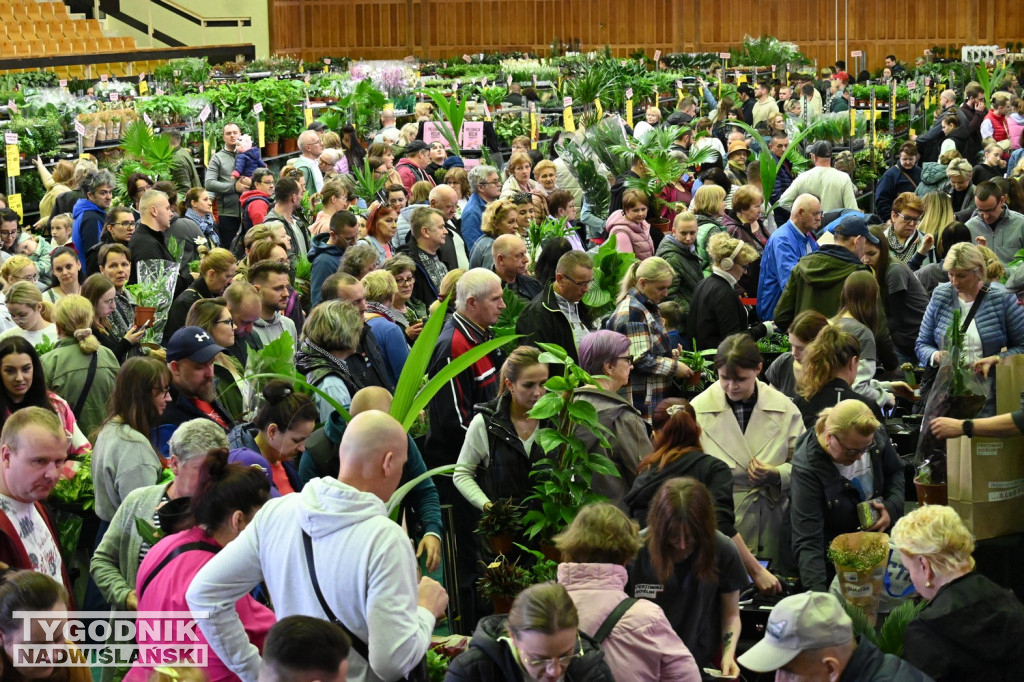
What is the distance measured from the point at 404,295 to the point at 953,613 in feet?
10.8

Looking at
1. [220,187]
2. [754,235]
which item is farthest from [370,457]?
[220,187]

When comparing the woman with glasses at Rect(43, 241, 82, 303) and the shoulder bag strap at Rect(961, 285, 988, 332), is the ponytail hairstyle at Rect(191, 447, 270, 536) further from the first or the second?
the shoulder bag strap at Rect(961, 285, 988, 332)

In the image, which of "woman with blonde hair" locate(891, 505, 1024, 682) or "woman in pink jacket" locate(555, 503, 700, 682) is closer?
"woman in pink jacket" locate(555, 503, 700, 682)

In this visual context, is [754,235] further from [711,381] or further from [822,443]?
[822,443]

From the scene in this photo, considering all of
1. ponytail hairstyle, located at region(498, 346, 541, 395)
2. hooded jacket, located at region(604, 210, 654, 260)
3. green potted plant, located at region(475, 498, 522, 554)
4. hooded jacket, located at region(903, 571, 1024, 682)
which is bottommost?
hooded jacket, located at region(903, 571, 1024, 682)

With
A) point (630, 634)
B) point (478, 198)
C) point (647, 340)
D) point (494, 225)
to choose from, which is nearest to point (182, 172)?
point (478, 198)

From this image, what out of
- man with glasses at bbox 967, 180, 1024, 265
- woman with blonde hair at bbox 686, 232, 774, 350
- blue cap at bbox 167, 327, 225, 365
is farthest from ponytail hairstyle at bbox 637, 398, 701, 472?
man with glasses at bbox 967, 180, 1024, 265

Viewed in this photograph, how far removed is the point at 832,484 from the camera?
406cm

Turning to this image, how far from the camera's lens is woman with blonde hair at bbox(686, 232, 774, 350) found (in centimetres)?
603

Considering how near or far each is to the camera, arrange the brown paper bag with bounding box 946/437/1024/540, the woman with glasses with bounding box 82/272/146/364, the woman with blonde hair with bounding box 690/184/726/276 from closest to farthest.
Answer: the brown paper bag with bounding box 946/437/1024/540 < the woman with glasses with bounding box 82/272/146/364 < the woman with blonde hair with bounding box 690/184/726/276

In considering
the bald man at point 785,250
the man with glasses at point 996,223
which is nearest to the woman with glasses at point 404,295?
the bald man at point 785,250

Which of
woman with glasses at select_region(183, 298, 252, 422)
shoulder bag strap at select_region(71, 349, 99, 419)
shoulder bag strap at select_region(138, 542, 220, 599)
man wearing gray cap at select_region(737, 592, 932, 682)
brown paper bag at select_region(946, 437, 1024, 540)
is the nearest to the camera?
man wearing gray cap at select_region(737, 592, 932, 682)

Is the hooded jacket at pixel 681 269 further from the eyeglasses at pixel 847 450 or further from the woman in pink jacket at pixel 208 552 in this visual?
the woman in pink jacket at pixel 208 552

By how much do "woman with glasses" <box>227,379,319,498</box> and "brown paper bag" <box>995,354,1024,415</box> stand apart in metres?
2.50
